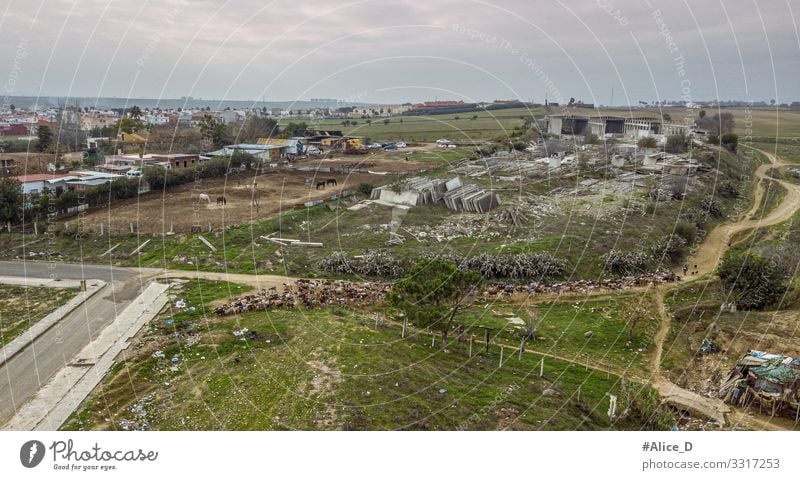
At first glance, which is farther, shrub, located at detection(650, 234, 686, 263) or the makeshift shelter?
shrub, located at detection(650, 234, 686, 263)

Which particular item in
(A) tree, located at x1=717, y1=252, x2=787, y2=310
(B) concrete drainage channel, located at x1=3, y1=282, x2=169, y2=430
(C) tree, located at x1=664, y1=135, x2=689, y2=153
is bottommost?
(B) concrete drainage channel, located at x1=3, y1=282, x2=169, y2=430

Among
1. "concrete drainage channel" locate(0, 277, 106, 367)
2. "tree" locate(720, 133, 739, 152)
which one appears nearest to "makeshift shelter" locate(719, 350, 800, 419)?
"concrete drainage channel" locate(0, 277, 106, 367)

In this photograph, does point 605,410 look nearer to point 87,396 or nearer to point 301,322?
point 301,322

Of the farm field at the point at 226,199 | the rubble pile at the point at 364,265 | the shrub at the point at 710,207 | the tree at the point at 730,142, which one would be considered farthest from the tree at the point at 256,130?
the tree at the point at 730,142

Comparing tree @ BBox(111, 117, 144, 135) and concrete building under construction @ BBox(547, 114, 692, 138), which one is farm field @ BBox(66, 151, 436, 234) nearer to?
tree @ BBox(111, 117, 144, 135)
